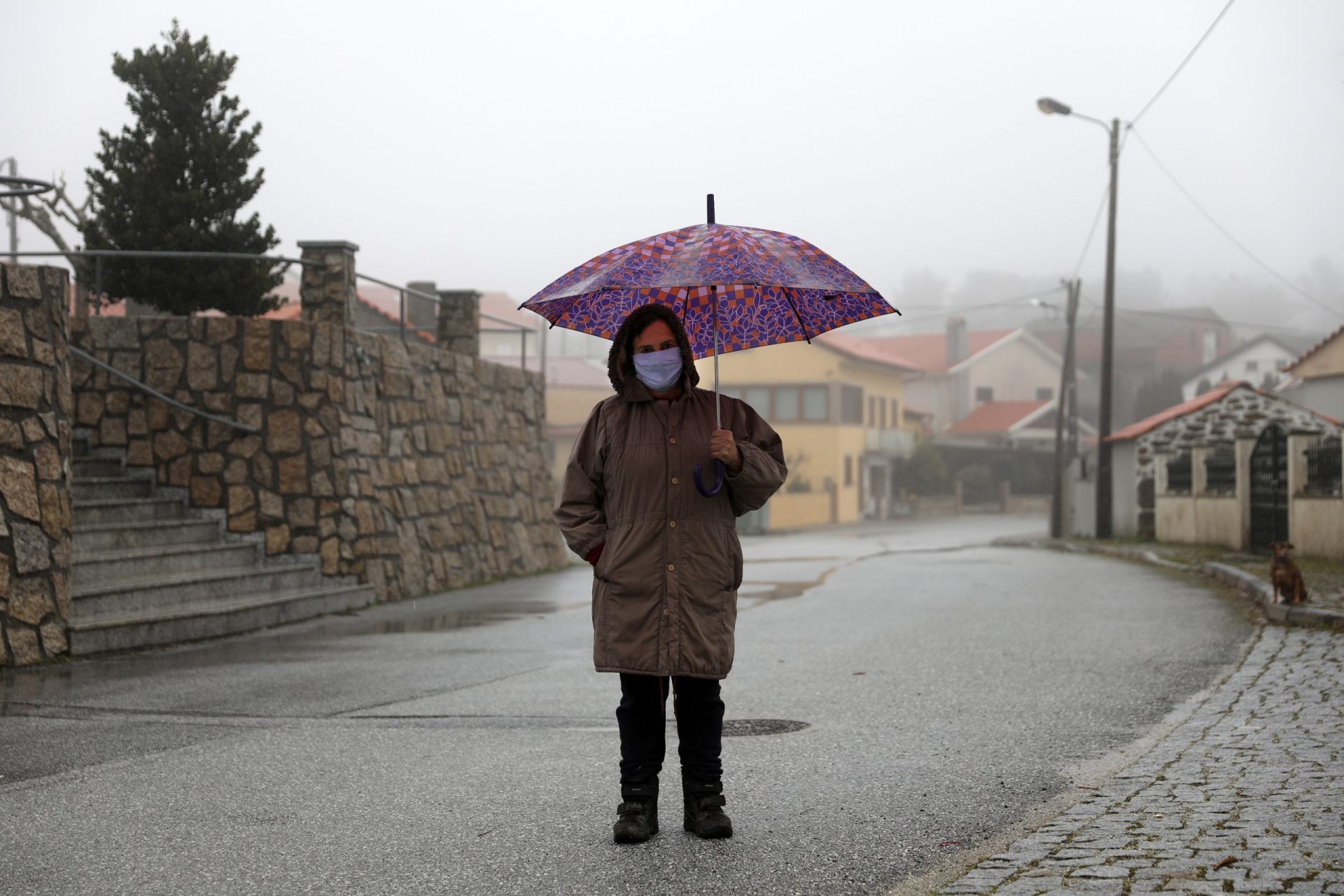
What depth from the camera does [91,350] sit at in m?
13.1

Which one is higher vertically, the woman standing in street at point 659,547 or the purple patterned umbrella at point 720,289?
the purple patterned umbrella at point 720,289

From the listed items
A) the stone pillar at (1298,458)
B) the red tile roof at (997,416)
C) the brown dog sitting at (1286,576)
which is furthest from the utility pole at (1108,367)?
the red tile roof at (997,416)

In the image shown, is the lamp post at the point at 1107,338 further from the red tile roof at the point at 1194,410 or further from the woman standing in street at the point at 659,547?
the woman standing in street at the point at 659,547

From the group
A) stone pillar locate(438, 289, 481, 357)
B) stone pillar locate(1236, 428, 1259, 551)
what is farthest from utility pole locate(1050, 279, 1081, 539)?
stone pillar locate(438, 289, 481, 357)

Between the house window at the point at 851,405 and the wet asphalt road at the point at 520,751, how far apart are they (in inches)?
1823

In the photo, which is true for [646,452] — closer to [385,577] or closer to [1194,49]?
[385,577]

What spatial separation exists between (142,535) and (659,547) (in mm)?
8562

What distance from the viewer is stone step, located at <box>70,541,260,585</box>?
10750 millimetres

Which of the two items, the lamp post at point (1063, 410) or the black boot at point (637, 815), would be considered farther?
the lamp post at point (1063, 410)

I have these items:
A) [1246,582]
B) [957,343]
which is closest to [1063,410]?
[1246,582]

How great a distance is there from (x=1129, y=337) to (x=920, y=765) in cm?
9501

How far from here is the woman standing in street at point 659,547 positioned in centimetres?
466

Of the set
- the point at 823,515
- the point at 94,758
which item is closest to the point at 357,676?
the point at 94,758

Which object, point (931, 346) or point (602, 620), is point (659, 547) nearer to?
point (602, 620)
